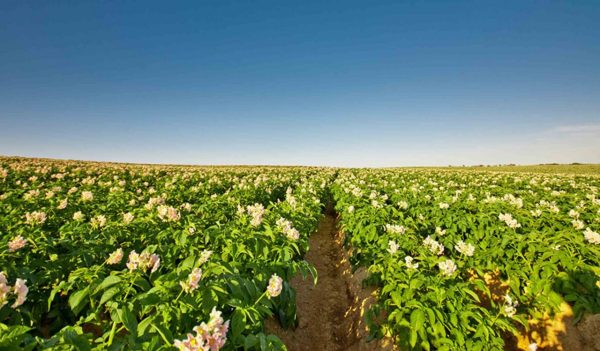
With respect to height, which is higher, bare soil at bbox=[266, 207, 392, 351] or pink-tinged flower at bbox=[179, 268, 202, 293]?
pink-tinged flower at bbox=[179, 268, 202, 293]

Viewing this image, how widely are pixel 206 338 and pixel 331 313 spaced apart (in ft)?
15.8

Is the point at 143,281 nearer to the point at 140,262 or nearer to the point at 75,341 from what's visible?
the point at 140,262

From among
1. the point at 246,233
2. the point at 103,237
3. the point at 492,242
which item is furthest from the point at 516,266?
the point at 103,237

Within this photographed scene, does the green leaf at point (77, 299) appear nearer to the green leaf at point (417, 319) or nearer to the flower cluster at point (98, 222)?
the flower cluster at point (98, 222)

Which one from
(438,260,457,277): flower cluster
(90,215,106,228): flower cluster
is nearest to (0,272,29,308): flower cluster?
(90,215,106,228): flower cluster

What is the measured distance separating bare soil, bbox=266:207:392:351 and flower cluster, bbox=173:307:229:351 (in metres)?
3.37

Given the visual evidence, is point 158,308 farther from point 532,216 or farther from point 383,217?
point 532,216

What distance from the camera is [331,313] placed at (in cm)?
603

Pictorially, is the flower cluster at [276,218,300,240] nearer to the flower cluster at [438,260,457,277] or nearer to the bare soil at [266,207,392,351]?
A: the bare soil at [266,207,392,351]

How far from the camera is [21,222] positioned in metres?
5.05

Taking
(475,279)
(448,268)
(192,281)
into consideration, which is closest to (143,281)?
(192,281)

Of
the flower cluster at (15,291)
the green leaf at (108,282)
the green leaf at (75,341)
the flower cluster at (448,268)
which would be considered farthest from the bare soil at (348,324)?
the flower cluster at (15,291)

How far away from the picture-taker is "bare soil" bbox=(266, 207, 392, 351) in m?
4.94

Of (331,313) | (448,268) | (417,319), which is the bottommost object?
(331,313)
